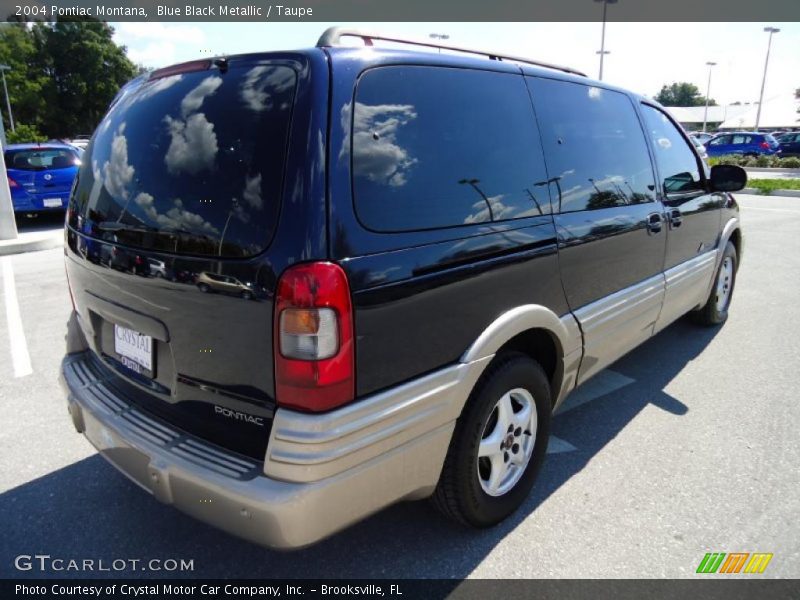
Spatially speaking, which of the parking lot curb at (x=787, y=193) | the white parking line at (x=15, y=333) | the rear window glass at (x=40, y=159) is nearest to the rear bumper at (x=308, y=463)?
the white parking line at (x=15, y=333)

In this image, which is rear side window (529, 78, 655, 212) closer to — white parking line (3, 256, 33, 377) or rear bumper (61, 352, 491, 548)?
rear bumper (61, 352, 491, 548)

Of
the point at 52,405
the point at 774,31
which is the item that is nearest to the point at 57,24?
the point at 52,405

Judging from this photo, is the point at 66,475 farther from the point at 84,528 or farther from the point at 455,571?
the point at 455,571

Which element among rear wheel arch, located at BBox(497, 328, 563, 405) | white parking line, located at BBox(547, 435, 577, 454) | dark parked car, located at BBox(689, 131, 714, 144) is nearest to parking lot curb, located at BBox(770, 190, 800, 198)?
dark parked car, located at BBox(689, 131, 714, 144)

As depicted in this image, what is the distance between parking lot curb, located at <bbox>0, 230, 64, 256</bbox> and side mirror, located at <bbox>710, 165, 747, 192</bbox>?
9.22 metres

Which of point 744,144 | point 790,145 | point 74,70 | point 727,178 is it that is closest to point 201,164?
point 727,178

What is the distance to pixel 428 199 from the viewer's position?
1.95 metres

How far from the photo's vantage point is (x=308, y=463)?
5.40 ft

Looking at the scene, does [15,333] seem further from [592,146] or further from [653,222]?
[653,222]

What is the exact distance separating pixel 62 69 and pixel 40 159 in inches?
1965

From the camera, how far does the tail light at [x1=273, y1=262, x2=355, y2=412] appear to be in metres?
1.64

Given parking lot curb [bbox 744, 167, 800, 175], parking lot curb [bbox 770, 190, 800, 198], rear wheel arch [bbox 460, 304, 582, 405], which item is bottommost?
parking lot curb [bbox 744, 167, 800, 175]

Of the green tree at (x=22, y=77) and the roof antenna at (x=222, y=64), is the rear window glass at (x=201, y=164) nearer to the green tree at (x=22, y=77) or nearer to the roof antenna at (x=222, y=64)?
the roof antenna at (x=222, y=64)

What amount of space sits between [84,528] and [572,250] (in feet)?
8.24
